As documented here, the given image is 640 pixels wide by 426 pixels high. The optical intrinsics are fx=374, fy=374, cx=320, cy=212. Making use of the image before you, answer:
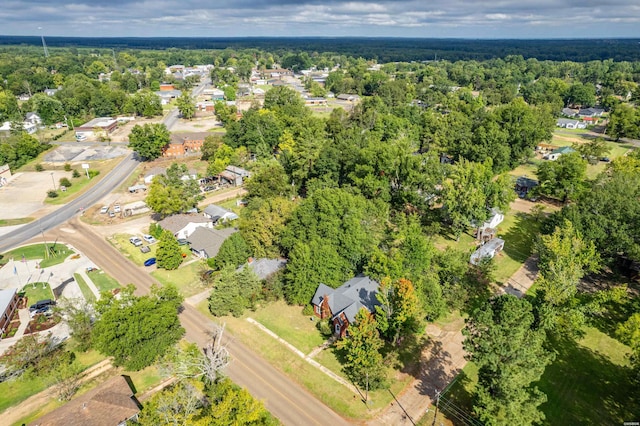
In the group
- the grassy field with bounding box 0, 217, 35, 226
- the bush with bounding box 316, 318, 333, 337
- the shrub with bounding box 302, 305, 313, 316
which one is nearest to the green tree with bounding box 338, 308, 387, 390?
the bush with bounding box 316, 318, 333, 337

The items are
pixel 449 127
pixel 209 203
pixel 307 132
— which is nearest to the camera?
pixel 209 203

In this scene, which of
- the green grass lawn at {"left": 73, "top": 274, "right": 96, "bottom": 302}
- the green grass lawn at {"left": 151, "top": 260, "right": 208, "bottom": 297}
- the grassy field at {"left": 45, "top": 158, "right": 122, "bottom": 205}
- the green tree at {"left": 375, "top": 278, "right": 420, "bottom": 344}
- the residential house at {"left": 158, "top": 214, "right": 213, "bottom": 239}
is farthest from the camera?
the grassy field at {"left": 45, "top": 158, "right": 122, "bottom": 205}

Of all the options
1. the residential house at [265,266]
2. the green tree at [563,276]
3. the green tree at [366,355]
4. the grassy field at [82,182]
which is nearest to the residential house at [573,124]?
the green tree at [563,276]

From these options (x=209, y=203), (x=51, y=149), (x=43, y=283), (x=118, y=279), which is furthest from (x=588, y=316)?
(x=51, y=149)

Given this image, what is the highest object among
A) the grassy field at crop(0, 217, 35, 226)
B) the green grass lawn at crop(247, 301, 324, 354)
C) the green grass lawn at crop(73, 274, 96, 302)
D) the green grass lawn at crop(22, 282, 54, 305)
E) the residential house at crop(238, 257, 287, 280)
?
the residential house at crop(238, 257, 287, 280)

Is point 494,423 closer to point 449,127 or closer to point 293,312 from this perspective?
point 293,312

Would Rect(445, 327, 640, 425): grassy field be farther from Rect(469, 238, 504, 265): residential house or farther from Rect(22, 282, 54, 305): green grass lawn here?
Rect(22, 282, 54, 305): green grass lawn
